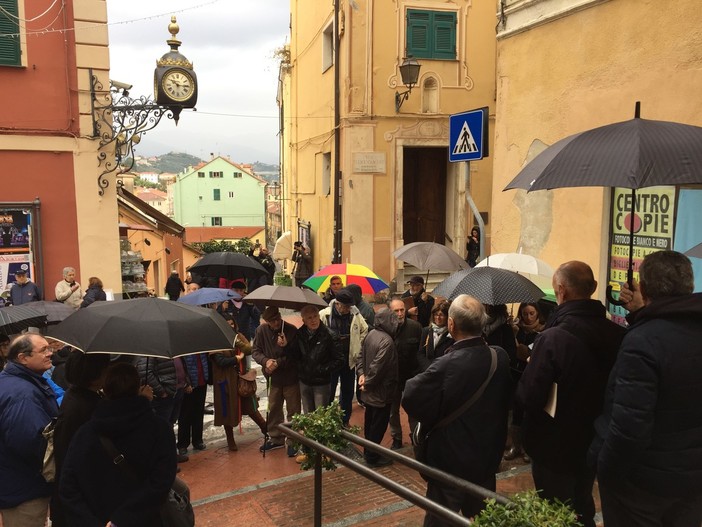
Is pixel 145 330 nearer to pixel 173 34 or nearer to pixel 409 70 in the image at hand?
pixel 173 34

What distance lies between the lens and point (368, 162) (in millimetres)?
15695

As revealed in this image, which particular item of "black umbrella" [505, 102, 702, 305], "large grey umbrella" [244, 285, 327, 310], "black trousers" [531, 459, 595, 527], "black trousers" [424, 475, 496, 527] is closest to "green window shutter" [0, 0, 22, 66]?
"large grey umbrella" [244, 285, 327, 310]

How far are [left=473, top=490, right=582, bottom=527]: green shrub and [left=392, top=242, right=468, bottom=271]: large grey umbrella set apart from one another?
4517mm

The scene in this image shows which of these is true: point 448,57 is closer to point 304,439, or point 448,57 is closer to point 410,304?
point 410,304

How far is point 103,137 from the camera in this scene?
11109mm

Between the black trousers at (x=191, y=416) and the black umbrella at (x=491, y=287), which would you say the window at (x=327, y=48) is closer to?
the black trousers at (x=191, y=416)

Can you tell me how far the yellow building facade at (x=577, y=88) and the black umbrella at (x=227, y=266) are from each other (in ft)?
11.9

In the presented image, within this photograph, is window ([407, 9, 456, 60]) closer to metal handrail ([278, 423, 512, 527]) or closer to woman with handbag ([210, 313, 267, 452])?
woman with handbag ([210, 313, 267, 452])

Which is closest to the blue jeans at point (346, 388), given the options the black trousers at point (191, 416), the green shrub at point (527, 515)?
the black trousers at point (191, 416)

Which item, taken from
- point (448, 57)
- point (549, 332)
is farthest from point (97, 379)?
→ point (448, 57)

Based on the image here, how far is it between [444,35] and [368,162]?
395cm

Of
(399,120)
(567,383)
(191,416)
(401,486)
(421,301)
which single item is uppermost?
(399,120)

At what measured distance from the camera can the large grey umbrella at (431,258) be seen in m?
7.12

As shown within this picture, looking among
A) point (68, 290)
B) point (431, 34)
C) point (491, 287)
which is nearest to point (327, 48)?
point (431, 34)
